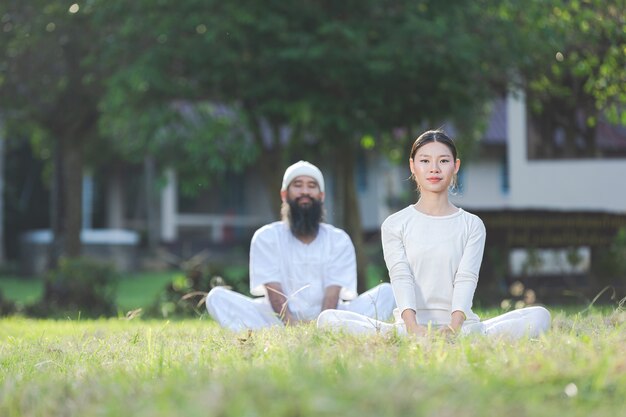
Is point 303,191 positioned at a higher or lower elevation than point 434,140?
lower

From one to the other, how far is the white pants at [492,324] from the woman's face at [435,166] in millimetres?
859

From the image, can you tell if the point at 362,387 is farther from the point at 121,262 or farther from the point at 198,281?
the point at 121,262

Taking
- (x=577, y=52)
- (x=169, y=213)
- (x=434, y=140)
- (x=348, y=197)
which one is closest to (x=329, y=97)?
(x=348, y=197)

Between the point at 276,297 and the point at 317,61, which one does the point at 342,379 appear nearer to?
the point at 276,297

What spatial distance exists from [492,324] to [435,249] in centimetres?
64

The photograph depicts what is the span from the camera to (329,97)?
16.1m

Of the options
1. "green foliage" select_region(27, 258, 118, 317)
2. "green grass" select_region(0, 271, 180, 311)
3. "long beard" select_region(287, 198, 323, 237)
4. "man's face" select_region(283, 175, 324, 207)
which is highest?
"man's face" select_region(283, 175, 324, 207)

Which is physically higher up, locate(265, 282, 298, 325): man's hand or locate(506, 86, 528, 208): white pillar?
locate(506, 86, 528, 208): white pillar

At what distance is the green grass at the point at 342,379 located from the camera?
404 cm

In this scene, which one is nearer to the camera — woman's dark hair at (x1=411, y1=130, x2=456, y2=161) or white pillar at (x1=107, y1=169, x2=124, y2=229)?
woman's dark hair at (x1=411, y1=130, x2=456, y2=161)

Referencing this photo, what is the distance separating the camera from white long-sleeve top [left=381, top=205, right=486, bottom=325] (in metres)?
6.87

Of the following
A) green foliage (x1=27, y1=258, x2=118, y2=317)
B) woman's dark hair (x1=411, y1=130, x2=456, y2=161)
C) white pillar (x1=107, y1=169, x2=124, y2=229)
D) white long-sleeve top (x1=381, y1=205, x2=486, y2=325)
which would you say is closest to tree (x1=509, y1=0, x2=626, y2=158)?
green foliage (x1=27, y1=258, x2=118, y2=317)

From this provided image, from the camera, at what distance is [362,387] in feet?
13.8

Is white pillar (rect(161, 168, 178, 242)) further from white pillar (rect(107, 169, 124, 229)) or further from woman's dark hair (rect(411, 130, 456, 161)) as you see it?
woman's dark hair (rect(411, 130, 456, 161))
